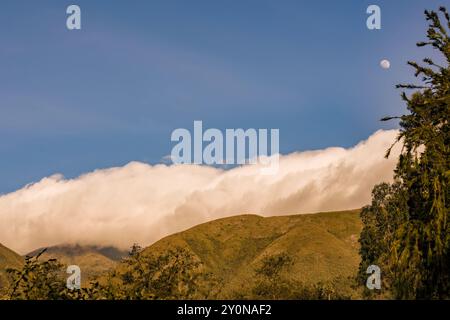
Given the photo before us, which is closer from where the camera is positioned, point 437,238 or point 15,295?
point 15,295

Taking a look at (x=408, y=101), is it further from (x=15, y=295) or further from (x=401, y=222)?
(x=15, y=295)

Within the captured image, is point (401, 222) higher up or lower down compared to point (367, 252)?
higher up

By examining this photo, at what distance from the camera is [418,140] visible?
58.5ft

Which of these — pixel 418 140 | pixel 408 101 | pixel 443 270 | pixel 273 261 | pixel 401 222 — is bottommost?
pixel 273 261

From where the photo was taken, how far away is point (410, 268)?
1739cm

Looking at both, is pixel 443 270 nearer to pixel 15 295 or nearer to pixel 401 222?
pixel 401 222

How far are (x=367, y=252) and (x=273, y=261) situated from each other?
19.8 m
